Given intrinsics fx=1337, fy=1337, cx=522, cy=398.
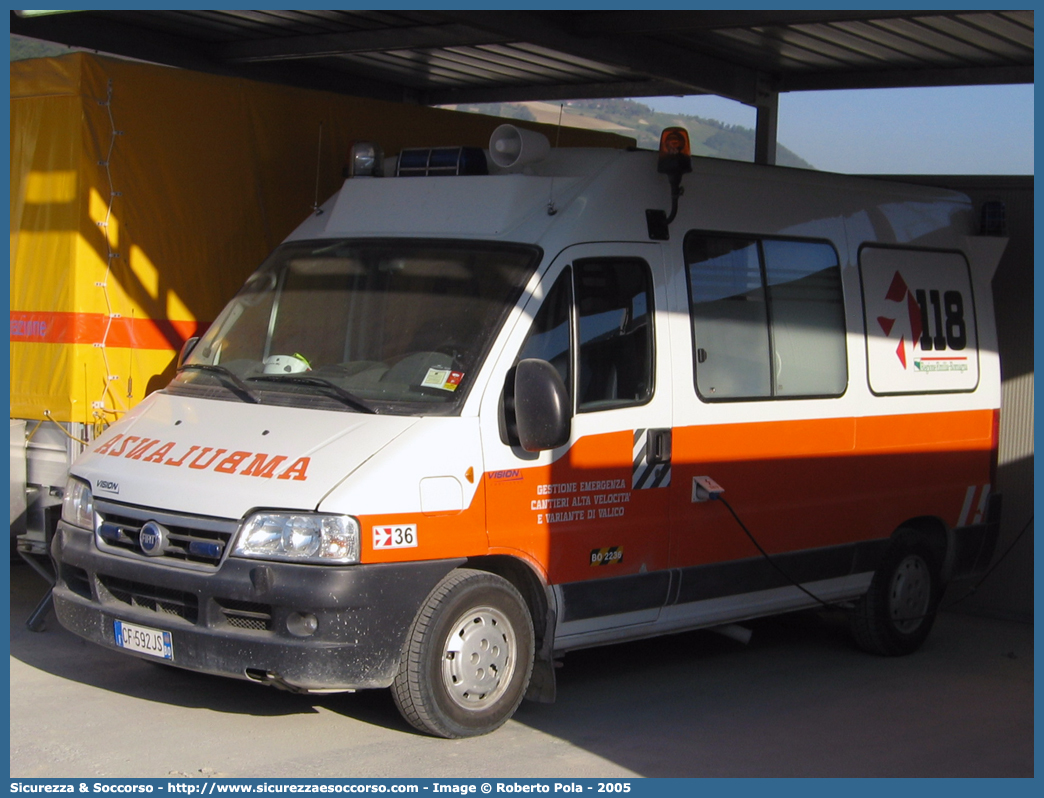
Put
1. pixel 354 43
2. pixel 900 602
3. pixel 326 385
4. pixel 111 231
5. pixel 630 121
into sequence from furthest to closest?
pixel 630 121 → pixel 354 43 → pixel 900 602 → pixel 111 231 → pixel 326 385

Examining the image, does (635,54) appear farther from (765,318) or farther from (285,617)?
(285,617)

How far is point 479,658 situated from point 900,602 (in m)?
3.48

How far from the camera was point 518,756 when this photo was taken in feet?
19.3

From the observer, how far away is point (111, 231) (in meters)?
7.55

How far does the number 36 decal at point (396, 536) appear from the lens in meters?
5.65

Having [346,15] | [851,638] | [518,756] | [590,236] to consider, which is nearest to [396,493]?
[518,756]

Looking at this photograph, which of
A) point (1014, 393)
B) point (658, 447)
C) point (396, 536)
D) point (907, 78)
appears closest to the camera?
point (396, 536)

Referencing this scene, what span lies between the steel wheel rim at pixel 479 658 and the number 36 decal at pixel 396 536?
47 cm

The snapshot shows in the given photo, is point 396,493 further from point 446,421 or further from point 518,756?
point 518,756

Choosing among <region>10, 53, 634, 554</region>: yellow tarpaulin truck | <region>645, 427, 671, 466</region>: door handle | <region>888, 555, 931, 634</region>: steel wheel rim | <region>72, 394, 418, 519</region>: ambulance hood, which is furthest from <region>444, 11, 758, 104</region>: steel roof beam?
<region>888, 555, 931, 634</region>: steel wheel rim

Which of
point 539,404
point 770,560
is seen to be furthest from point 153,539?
point 770,560

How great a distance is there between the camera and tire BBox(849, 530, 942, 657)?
825 cm

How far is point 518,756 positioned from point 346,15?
7153 mm

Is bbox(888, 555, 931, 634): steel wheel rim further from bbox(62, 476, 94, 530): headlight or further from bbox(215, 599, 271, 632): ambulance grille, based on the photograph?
bbox(62, 476, 94, 530): headlight
